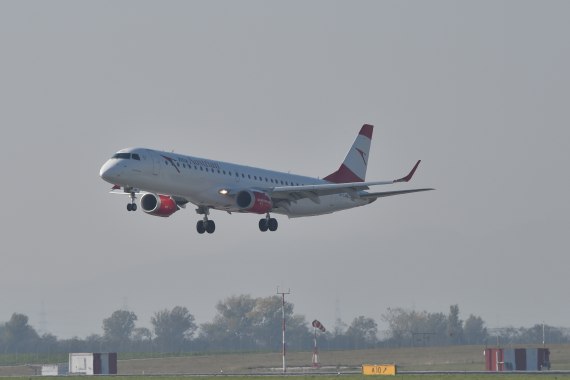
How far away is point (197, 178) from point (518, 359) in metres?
28.7

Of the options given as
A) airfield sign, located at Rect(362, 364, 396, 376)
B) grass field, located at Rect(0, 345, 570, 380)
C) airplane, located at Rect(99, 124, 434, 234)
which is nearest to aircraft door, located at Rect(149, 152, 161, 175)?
airplane, located at Rect(99, 124, 434, 234)

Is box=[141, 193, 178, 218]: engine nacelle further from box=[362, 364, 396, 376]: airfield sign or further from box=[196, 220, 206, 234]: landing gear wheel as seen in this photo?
box=[362, 364, 396, 376]: airfield sign

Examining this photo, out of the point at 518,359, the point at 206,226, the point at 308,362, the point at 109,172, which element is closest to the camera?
the point at 109,172

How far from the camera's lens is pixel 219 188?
10119 cm

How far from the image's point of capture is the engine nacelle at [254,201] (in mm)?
102562

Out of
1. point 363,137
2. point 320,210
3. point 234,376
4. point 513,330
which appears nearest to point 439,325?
point 513,330

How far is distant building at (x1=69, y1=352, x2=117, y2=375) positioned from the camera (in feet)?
384

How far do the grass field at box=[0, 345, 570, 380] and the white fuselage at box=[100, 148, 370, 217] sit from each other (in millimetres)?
14344

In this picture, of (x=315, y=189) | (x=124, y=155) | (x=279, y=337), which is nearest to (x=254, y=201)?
(x=315, y=189)

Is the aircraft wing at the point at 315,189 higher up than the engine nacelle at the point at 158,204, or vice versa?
the aircraft wing at the point at 315,189

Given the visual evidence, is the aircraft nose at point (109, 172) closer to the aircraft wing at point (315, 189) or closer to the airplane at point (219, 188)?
the airplane at point (219, 188)

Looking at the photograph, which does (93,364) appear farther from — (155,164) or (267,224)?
(155,164)

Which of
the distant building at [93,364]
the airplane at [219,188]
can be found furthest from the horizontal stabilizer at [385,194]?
the distant building at [93,364]

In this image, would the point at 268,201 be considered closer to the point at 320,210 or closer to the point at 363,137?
the point at 320,210
